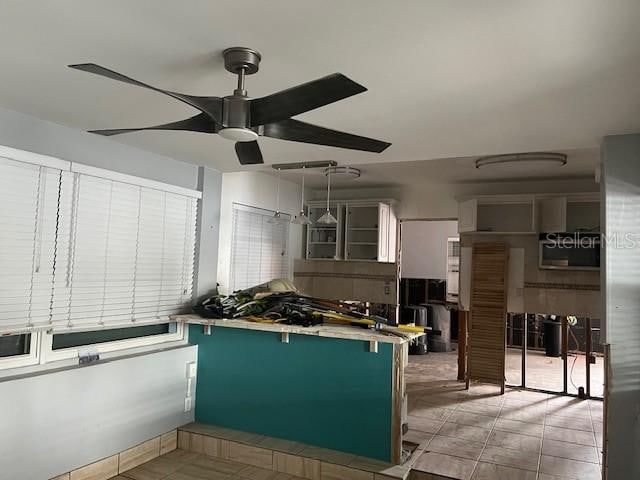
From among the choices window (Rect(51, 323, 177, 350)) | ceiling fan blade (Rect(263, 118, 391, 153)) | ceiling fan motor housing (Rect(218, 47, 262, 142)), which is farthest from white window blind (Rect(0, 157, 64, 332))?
ceiling fan blade (Rect(263, 118, 391, 153))

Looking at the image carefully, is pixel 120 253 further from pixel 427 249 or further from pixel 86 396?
pixel 427 249

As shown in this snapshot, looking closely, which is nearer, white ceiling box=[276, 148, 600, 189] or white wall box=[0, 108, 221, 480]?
white wall box=[0, 108, 221, 480]

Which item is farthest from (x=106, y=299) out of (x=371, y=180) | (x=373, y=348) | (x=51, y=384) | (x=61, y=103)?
(x=371, y=180)

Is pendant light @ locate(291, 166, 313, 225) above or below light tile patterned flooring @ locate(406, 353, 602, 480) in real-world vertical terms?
above

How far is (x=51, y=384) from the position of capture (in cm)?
284

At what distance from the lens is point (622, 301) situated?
264cm

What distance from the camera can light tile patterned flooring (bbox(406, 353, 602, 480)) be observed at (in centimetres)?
329

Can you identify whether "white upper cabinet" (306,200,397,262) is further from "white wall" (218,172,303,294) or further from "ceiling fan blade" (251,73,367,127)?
"ceiling fan blade" (251,73,367,127)

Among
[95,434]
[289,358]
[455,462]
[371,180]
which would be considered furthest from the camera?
[371,180]

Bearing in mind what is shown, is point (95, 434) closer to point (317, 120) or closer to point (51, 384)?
point (51, 384)

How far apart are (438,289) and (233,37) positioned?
7090mm

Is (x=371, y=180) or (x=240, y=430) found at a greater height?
(x=371, y=180)

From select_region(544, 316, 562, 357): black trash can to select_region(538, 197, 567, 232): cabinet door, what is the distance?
8.65 feet

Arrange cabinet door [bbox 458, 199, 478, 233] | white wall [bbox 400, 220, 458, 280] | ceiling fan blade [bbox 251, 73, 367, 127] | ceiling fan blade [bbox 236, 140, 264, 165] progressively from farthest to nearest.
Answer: white wall [bbox 400, 220, 458, 280] < cabinet door [bbox 458, 199, 478, 233] < ceiling fan blade [bbox 236, 140, 264, 165] < ceiling fan blade [bbox 251, 73, 367, 127]
